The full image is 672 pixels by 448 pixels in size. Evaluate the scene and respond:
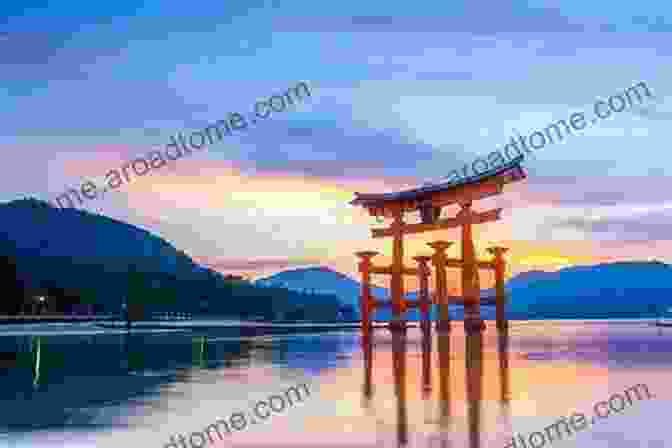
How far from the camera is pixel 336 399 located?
38.2 ft

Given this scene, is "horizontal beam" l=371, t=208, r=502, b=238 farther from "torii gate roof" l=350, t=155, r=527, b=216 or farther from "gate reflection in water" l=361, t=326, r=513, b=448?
"gate reflection in water" l=361, t=326, r=513, b=448

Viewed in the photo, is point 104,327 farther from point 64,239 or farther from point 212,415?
point 64,239

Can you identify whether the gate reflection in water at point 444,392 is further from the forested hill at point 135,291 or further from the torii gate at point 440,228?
the forested hill at point 135,291

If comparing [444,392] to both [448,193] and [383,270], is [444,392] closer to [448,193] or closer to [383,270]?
[448,193]

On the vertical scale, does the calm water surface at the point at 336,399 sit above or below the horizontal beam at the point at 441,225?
below

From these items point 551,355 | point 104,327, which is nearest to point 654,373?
point 551,355

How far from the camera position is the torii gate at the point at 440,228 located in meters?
30.8

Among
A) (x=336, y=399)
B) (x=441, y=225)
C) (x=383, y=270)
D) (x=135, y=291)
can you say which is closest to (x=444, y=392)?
(x=336, y=399)

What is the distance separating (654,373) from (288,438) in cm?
958

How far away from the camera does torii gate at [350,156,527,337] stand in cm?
3081

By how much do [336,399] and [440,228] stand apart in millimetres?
22169

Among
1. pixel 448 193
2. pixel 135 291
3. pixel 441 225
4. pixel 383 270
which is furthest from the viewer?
pixel 135 291

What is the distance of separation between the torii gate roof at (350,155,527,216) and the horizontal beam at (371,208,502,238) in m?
0.61

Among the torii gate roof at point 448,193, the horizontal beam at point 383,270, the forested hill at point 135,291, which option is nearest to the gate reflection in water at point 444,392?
the torii gate roof at point 448,193
